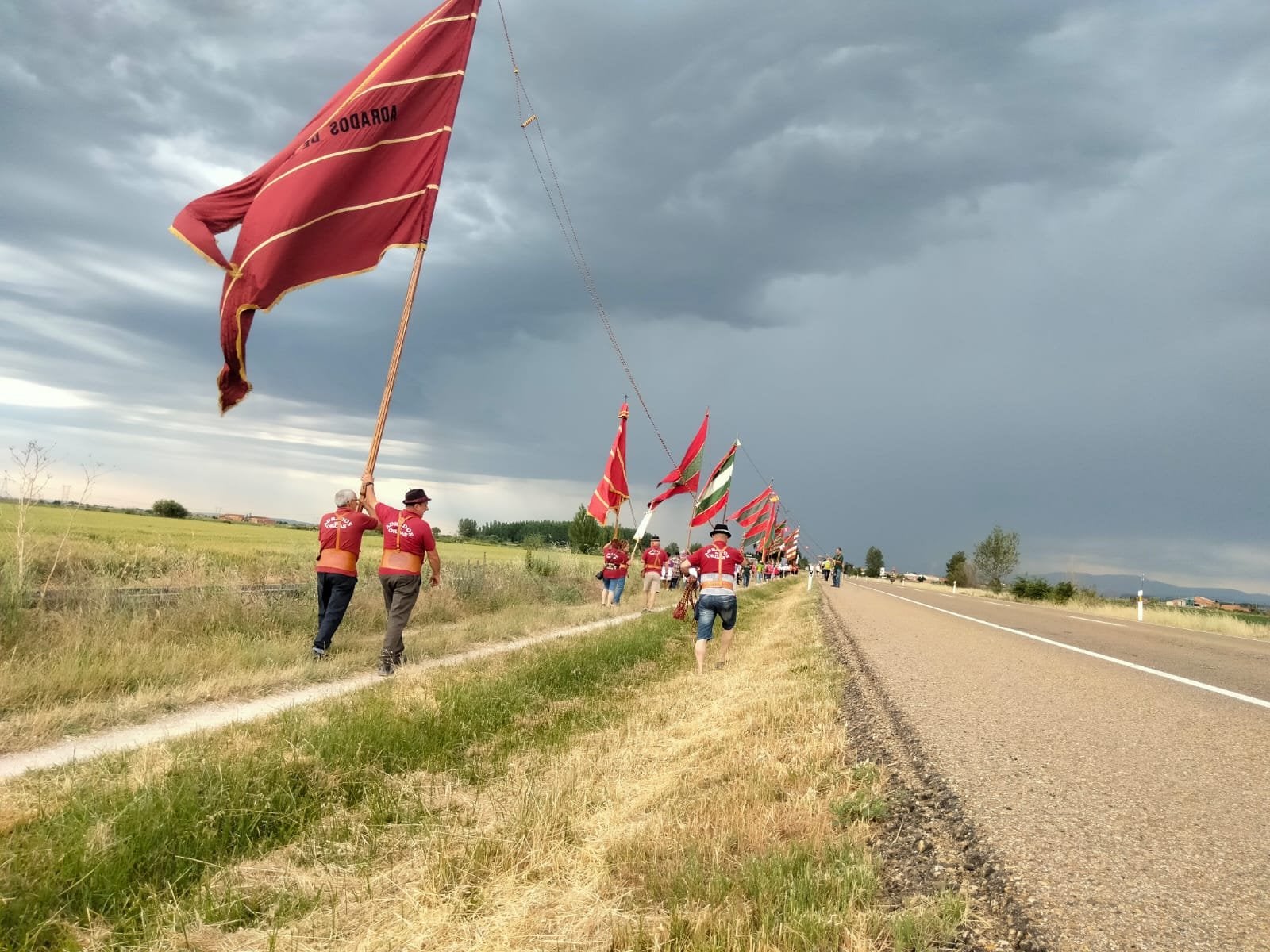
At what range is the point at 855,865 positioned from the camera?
3.09 metres

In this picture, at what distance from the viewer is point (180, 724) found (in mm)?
6141

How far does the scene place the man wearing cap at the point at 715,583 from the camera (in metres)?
10.0

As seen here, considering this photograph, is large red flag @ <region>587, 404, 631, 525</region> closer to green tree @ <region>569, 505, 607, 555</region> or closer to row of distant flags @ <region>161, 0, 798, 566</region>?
row of distant flags @ <region>161, 0, 798, 566</region>

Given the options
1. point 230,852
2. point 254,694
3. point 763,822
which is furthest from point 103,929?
point 254,694

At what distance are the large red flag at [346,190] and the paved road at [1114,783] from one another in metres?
7.12

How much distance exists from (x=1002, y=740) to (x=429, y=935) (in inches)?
162

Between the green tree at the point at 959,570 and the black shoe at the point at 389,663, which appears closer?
the black shoe at the point at 389,663

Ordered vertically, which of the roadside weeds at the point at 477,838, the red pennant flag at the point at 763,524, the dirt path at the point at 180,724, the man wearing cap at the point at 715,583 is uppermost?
the red pennant flag at the point at 763,524

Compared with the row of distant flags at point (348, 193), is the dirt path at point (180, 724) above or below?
below

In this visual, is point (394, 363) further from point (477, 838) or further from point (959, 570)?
point (959, 570)

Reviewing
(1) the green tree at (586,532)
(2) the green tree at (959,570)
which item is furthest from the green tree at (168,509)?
(2) the green tree at (959,570)

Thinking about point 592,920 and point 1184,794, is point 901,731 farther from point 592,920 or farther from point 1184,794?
point 592,920

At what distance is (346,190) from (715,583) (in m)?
6.52

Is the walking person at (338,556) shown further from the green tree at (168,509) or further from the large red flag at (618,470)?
the green tree at (168,509)
